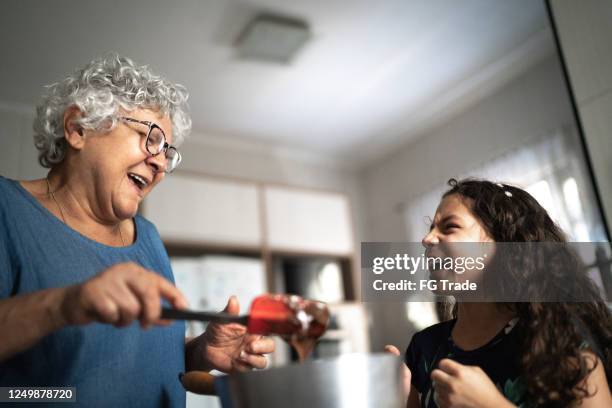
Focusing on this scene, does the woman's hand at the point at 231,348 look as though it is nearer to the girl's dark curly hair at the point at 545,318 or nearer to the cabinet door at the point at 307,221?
the girl's dark curly hair at the point at 545,318

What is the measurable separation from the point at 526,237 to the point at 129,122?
0.69 m

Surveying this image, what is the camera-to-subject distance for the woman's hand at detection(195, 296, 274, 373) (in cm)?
81

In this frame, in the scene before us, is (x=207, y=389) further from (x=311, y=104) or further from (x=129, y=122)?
(x=311, y=104)

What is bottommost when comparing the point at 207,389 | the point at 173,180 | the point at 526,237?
the point at 207,389

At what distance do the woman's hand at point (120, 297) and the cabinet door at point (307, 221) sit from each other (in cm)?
240

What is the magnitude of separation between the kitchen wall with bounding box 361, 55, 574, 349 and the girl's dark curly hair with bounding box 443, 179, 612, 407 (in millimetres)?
1260

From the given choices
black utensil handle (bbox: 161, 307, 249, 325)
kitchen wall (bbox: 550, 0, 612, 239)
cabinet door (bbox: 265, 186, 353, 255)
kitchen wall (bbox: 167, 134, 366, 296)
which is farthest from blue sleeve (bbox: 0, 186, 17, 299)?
cabinet door (bbox: 265, 186, 353, 255)

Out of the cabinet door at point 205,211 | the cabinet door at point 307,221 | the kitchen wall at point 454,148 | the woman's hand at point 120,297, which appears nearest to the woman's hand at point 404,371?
the woman's hand at point 120,297

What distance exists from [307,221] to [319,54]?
42.2 inches

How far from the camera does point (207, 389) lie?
0.60 meters

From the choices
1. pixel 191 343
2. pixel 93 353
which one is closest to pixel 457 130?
pixel 191 343

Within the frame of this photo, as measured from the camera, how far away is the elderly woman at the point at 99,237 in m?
0.70

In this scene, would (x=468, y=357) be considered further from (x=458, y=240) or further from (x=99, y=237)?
(x=99, y=237)

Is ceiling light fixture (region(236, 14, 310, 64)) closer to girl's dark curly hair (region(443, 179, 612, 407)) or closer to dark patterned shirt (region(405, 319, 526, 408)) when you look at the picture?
girl's dark curly hair (region(443, 179, 612, 407))
